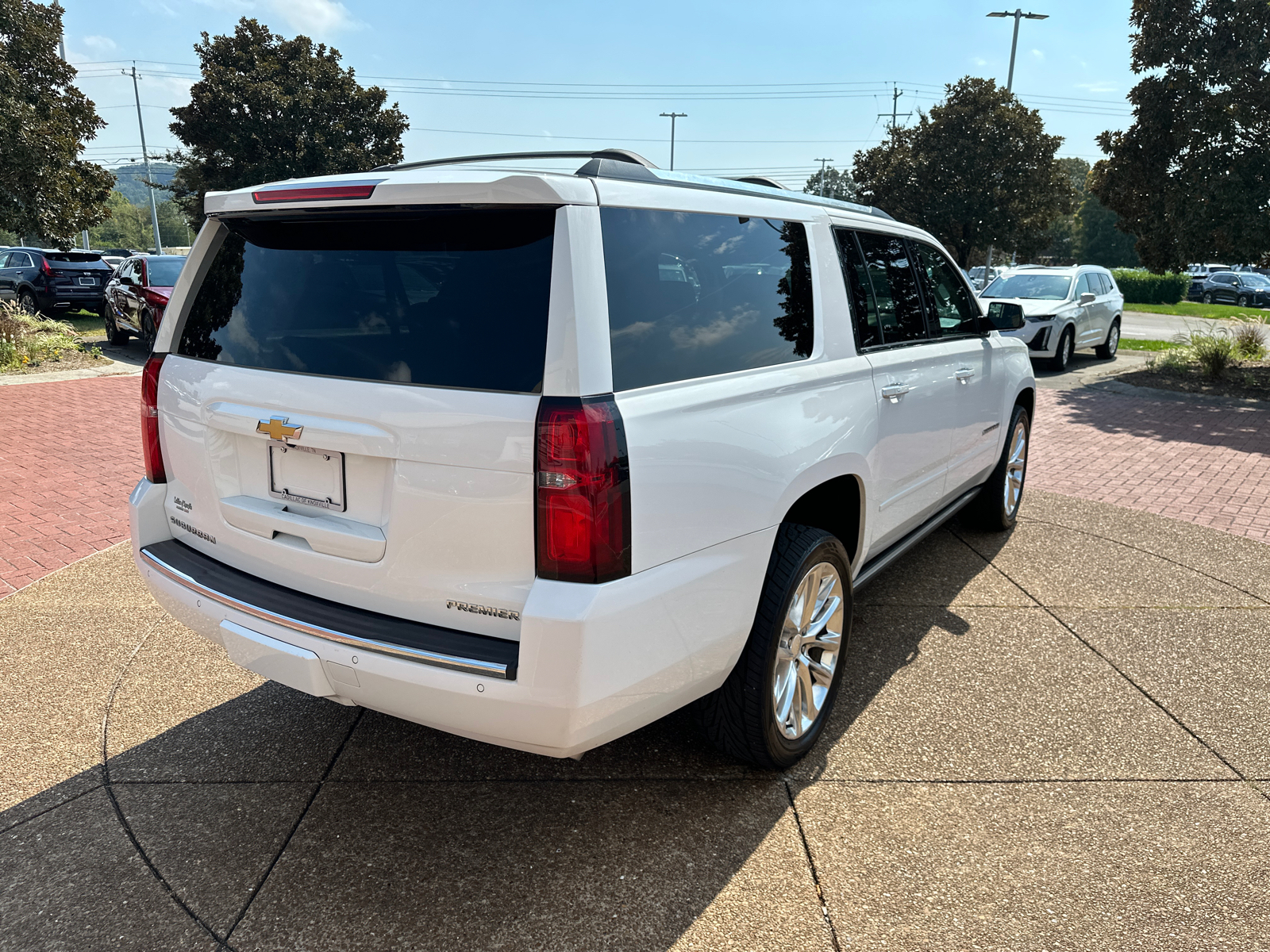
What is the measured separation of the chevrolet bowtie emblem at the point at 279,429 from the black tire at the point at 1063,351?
15363 mm

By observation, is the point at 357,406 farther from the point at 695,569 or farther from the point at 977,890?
the point at 977,890

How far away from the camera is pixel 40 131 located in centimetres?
1408

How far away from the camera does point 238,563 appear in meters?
2.85

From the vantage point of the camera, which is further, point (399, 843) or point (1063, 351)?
point (1063, 351)

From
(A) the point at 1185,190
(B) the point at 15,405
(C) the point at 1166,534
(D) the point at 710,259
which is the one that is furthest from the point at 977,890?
(A) the point at 1185,190

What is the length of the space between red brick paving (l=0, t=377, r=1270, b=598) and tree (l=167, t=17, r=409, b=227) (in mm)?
19589

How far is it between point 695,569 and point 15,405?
10.4 metres

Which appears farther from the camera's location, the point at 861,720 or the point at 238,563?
the point at 861,720

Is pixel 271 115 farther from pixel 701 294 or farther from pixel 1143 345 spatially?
pixel 701 294

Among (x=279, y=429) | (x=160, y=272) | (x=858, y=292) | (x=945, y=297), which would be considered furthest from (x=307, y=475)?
(x=160, y=272)

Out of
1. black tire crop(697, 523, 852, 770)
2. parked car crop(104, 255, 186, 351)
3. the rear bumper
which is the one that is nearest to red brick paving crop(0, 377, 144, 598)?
the rear bumper

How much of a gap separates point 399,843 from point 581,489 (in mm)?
1405

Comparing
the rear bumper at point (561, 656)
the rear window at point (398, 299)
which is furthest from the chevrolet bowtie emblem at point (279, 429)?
the rear bumper at point (561, 656)

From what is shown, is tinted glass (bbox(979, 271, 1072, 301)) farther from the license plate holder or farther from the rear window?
the license plate holder
